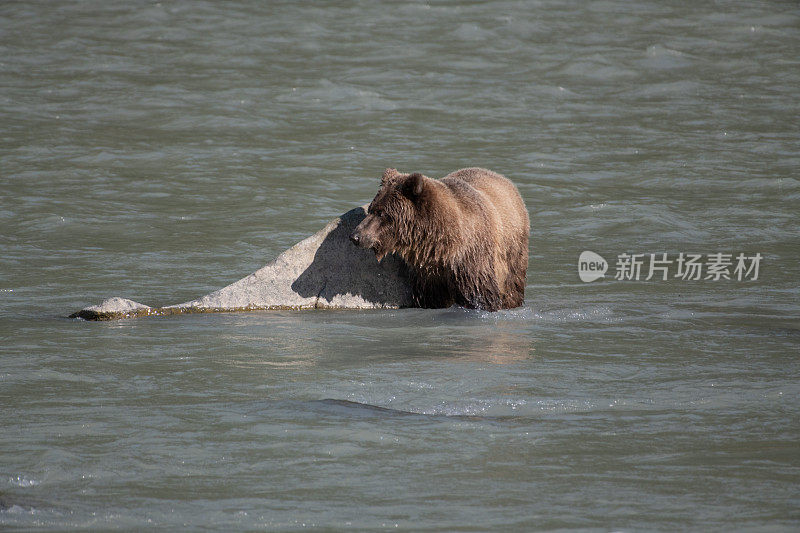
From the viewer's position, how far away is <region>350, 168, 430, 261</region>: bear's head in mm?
10097

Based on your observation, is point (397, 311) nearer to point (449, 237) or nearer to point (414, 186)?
point (449, 237)

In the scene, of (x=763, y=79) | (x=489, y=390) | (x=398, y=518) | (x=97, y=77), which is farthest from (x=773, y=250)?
(x=97, y=77)

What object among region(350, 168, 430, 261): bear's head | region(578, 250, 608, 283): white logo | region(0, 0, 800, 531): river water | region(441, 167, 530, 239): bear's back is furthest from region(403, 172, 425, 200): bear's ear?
region(578, 250, 608, 283): white logo

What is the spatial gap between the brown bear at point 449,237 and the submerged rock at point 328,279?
0.28 meters

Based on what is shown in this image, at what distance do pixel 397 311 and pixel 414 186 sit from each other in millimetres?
1292

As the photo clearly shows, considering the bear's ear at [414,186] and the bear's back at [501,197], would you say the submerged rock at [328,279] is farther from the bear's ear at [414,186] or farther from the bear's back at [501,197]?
the bear's back at [501,197]

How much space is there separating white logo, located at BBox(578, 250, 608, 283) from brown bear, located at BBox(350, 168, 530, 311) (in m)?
1.62

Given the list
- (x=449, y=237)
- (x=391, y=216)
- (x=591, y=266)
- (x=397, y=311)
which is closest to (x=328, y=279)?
(x=397, y=311)

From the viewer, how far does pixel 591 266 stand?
519 inches

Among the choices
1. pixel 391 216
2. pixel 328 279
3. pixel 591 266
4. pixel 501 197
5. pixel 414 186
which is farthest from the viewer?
pixel 591 266

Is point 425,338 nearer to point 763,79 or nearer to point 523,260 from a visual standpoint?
point 523,260

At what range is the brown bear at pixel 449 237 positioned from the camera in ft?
33.3

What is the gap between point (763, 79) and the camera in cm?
2509

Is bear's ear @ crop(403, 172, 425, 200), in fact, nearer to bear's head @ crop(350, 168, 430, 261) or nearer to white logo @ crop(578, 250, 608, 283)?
bear's head @ crop(350, 168, 430, 261)
